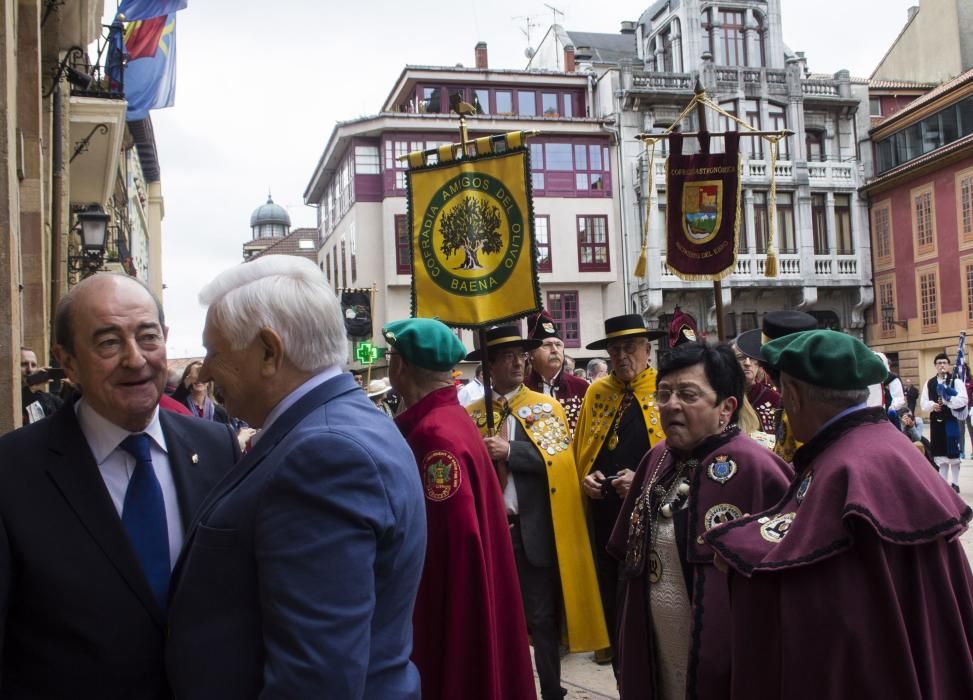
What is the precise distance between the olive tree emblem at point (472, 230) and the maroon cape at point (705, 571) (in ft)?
7.19

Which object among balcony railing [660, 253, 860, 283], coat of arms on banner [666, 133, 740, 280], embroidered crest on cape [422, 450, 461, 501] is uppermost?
balcony railing [660, 253, 860, 283]

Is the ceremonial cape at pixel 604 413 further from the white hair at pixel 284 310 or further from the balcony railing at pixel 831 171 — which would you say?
the balcony railing at pixel 831 171

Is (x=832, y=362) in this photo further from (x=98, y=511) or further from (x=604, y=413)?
(x=604, y=413)

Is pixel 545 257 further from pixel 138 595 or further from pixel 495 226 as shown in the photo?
pixel 138 595

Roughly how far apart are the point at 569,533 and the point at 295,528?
404 cm

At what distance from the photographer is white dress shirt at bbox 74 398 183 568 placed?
2.61 metres

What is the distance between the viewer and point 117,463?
8.70 ft

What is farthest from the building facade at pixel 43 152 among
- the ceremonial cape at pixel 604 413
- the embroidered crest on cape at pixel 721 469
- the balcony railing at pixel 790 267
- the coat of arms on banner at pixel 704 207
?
the balcony railing at pixel 790 267

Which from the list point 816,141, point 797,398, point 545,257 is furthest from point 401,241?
point 797,398

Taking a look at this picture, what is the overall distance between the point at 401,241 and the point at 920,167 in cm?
1878

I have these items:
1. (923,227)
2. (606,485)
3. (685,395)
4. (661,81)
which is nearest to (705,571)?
(685,395)

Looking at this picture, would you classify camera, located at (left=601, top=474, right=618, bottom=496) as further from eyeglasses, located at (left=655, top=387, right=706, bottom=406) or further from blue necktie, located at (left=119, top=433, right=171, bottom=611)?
blue necktie, located at (left=119, top=433, right=171, bottom=611)

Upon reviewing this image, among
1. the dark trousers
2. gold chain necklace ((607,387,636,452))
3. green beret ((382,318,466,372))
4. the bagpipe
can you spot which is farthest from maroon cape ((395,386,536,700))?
the bagpipe

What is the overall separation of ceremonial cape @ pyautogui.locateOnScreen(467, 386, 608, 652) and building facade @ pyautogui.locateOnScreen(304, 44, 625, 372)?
89.6 feet
